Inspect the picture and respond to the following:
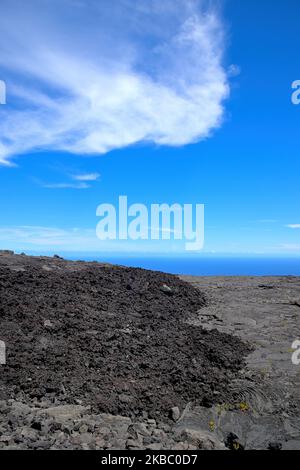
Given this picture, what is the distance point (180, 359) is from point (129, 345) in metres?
1.54

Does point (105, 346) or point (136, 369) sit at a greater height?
point (105, 346)

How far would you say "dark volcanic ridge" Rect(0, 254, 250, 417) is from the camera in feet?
26.4

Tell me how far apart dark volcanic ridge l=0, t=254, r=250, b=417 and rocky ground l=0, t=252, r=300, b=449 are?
0.03 m

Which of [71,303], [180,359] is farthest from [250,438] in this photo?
[71,303]

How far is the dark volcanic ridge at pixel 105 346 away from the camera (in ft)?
26.4

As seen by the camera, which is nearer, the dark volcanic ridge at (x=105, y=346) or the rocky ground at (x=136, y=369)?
the rocky ground at (x=136, y=369)

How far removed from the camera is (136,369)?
9.25m

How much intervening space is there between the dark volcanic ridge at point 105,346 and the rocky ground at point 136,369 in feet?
0.10

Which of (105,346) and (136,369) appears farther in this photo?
(105,346)

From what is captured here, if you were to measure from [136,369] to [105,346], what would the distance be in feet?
4.79

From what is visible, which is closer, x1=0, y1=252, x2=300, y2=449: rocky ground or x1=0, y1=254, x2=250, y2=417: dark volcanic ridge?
x1=0, y1=252, x2=300, y2=449: rocky ground
